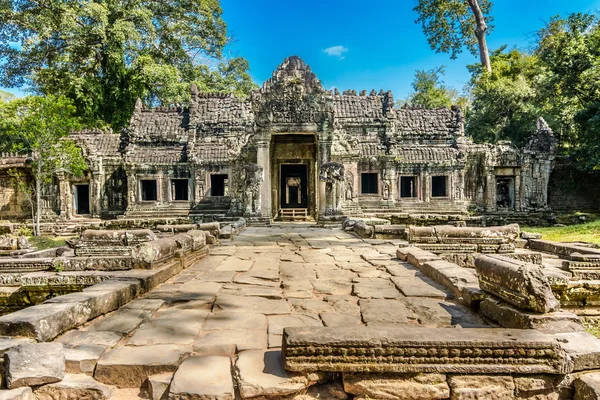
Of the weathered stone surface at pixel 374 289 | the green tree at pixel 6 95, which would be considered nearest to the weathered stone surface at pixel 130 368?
the weathered stone surface at pixel 374 289

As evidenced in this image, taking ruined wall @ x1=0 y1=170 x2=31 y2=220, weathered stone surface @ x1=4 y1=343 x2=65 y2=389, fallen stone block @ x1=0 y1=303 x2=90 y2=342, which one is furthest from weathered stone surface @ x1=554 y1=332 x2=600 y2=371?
ruined wall @ x1=0 y1=170 x2=31 y2=220

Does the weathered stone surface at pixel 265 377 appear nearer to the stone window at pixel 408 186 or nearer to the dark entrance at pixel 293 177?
the dark entrance at pixel 293 177

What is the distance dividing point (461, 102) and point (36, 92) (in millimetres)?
35557

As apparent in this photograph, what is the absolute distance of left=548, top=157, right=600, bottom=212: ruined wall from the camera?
19656 millimetres

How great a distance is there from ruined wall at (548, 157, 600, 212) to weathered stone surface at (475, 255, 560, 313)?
20.6 meters

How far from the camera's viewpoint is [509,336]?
236cm

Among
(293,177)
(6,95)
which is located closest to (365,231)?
(293,177)

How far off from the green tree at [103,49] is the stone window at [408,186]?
1607cm

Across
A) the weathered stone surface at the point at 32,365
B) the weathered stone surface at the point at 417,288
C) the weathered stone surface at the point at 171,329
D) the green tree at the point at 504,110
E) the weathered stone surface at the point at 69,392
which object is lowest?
the weathered stone surface at the point at 69,392

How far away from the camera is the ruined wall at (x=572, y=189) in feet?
64.5

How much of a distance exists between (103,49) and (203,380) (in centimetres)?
2825

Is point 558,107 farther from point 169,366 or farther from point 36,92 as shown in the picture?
point 36,92

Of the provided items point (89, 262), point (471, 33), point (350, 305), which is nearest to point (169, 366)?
point (350, 305)

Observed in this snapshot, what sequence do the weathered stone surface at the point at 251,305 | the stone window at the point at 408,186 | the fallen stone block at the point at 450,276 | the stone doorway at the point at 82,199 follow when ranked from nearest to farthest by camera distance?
the weathered stone surface at the point at 251,305 → the fallen stone block at the point at 450,276 → the stone window at the point at 408,186 → the stone doorway at the point at 82,199
